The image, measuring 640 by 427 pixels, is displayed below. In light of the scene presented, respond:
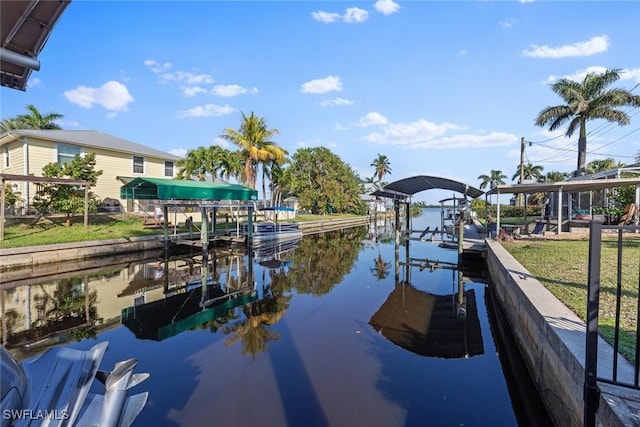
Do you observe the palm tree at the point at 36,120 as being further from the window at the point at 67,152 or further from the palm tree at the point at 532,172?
the palm tree at the point at 532,172

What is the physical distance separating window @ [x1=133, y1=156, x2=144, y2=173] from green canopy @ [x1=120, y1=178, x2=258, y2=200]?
32.6ft

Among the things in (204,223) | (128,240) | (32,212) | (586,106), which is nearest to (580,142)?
(586,106)

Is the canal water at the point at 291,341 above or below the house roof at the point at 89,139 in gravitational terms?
below

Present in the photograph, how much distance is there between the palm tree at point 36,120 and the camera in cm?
3306

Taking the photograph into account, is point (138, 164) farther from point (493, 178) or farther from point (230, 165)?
point (493, 178)

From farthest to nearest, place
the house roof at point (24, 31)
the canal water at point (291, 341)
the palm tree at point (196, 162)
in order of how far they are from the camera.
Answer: the palm tree at point (196, 162)
the canal water at point (291, 341)
the house roof at point (24, 31)

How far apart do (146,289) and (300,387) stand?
7.15m

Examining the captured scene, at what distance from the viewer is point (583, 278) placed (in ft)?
20.2

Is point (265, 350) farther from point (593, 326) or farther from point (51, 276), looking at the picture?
point (51, 276)

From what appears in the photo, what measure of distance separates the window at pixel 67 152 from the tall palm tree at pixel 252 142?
37.1ft

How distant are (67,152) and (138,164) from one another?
4236mm

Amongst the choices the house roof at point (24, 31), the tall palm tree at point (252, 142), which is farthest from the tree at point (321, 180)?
the house roof at point (24, 31)

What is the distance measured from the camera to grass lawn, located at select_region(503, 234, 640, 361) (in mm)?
4027

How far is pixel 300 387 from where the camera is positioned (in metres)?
4.58
